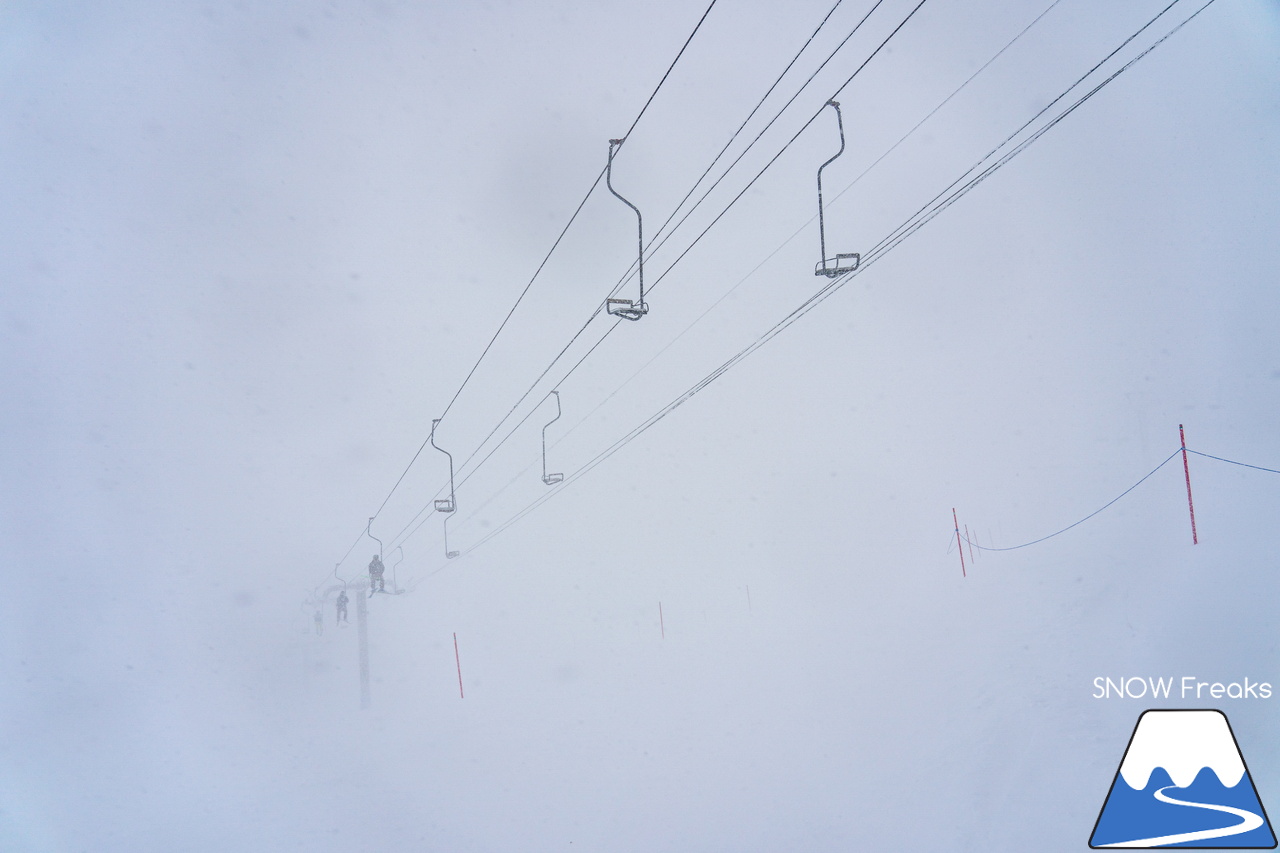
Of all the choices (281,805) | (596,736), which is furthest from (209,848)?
(596,736)

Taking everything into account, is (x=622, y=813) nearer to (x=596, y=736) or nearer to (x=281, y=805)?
(x=596, y=736)

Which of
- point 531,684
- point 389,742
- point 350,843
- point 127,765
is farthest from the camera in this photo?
point 531,684

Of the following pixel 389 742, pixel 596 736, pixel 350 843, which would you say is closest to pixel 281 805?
pixel 389 742

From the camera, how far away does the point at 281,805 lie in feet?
38.3

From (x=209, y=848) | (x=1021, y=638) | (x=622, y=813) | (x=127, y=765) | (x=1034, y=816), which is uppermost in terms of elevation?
(x=1021, y=638)

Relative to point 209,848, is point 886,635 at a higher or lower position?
higher

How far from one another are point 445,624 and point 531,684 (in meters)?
11.6

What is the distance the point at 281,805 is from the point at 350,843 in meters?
3.96

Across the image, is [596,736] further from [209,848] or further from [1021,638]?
[1021,638]

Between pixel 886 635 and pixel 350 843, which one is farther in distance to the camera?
pixel 886 635

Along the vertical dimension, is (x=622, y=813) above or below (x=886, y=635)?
below

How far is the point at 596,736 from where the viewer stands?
12.2 m

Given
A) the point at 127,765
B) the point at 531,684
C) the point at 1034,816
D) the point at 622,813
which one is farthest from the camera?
the point at 531,684

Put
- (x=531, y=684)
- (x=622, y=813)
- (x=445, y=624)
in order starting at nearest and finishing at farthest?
1. (x=622, y=813)
2. (x=531, y=684)
3. (x=445, y=624)
